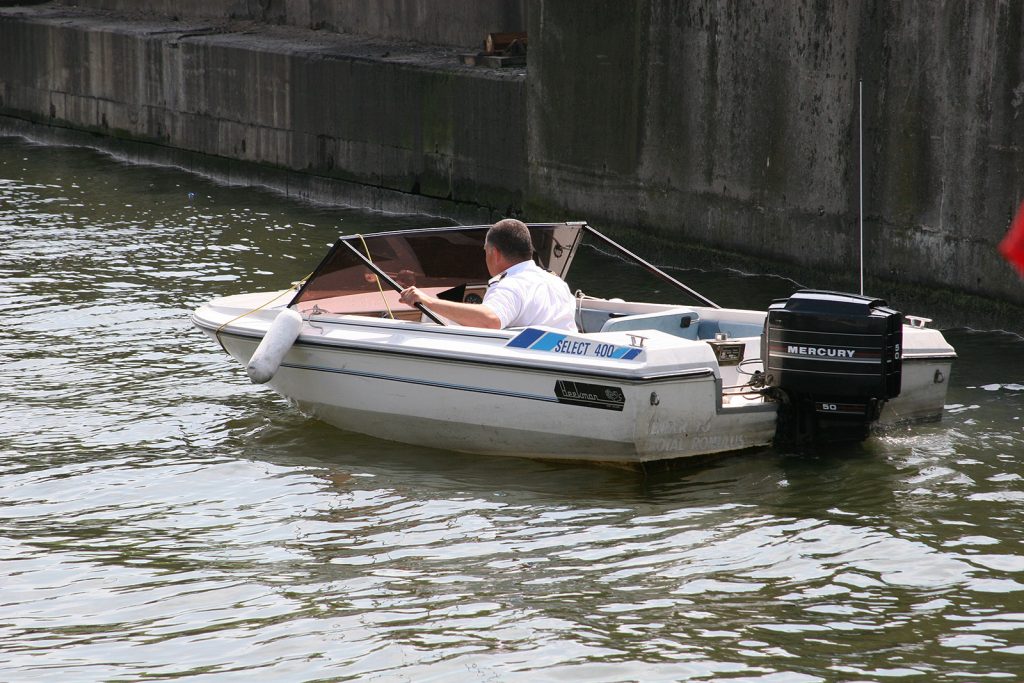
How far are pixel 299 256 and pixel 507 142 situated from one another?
260cm

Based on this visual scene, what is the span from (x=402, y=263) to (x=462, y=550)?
237 centimetres

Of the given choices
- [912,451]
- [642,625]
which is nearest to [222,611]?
[642,625]

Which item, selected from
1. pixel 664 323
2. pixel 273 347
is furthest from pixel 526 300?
pixel 273 347

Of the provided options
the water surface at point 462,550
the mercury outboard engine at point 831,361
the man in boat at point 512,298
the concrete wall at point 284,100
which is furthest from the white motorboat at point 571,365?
the concrete wall at point 284,100

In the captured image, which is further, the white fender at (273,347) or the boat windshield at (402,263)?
the boat windshield at (402,263)

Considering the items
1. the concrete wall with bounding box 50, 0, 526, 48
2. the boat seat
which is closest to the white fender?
the boat seat

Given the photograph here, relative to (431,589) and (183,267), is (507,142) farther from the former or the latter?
(431,589)

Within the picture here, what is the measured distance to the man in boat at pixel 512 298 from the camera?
7.50 meters

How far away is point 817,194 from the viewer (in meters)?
11.6

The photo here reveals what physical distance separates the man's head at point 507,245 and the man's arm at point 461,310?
10.0 inches

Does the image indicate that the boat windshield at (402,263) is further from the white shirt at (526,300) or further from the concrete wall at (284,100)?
the concrete wall at (284,100)

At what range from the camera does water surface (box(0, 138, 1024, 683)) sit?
5238 millimetres

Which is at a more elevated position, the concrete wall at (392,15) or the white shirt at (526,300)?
the concrete wall at (392,15)

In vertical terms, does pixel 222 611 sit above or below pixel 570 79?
below
